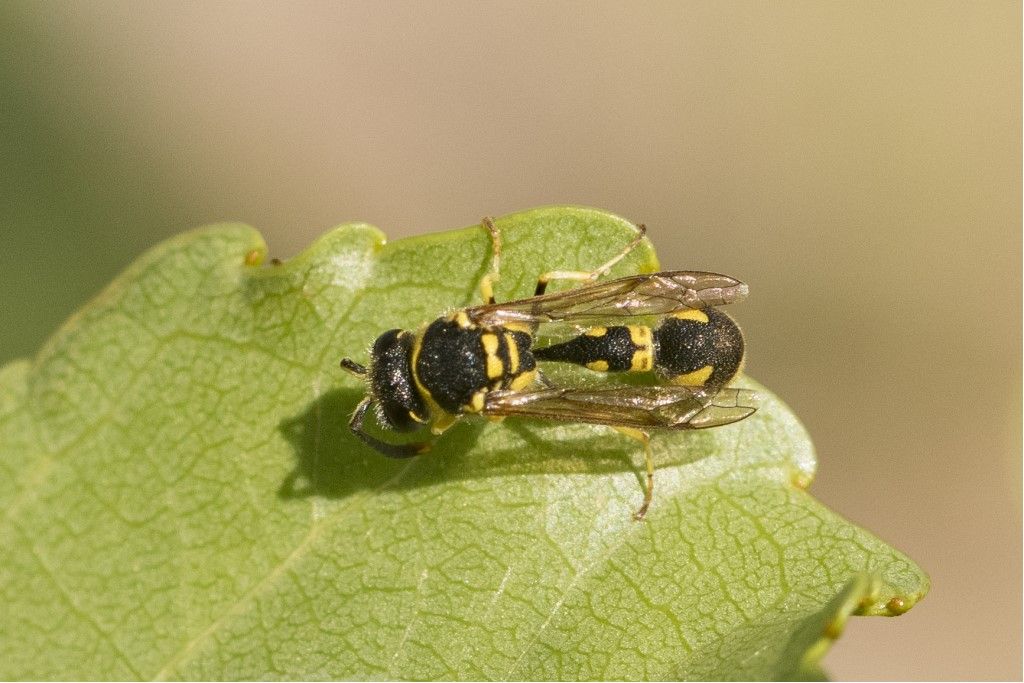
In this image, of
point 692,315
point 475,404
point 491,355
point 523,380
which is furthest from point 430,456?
point 692,315

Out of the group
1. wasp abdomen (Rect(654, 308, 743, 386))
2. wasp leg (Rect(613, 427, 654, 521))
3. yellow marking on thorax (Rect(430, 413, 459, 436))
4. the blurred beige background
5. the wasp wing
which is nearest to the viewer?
wasp leg (Rect(613, 427, 654, 521))

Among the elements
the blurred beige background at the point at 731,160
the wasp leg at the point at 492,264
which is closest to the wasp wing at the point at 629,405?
the wasp leg at the point at 492,264

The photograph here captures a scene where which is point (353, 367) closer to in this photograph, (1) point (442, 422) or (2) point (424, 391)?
(2) point (424, 391)

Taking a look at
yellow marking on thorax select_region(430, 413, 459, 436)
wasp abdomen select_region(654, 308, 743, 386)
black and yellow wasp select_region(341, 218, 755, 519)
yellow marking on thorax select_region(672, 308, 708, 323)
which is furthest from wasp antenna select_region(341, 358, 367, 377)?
yellow marking on thorax select_region(672, 308, 708, 323)

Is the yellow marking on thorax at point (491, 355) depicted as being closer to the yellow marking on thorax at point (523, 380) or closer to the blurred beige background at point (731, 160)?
the yellow marking on thorax at point (523, 380)

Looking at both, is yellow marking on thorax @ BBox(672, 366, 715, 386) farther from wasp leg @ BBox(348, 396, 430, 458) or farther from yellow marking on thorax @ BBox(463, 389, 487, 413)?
wasp leg @ BBox(348, 396, 430, 458)

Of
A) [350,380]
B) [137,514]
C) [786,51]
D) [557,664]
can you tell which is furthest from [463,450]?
[786,51]
